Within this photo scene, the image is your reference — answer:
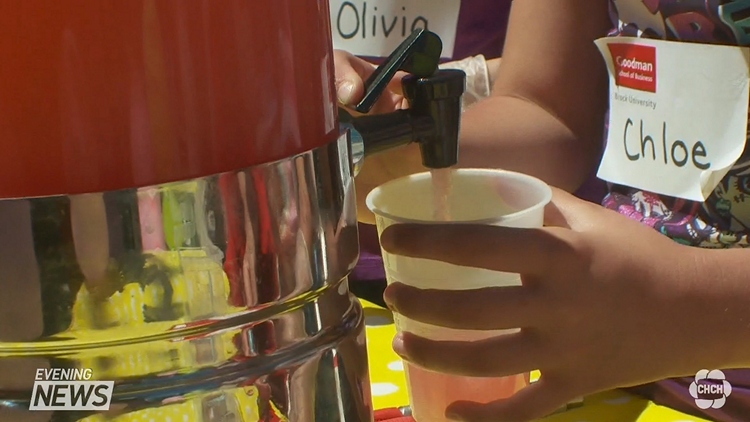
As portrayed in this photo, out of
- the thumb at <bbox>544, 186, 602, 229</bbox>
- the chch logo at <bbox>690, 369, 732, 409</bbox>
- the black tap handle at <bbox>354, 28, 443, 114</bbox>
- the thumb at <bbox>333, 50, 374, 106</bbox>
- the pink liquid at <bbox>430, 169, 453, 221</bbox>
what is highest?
the black tap handle at <bbox>354, 28, 443, 114</bbox>

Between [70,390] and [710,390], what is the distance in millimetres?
521

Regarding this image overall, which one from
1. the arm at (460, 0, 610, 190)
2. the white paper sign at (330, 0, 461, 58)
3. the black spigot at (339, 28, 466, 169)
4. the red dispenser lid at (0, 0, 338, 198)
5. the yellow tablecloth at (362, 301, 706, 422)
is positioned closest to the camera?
the red dispenser lid at (0, 0, 338, 198)

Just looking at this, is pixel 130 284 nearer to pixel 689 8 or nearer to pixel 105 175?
pixel 105 175

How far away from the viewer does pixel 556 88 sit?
2.80ft

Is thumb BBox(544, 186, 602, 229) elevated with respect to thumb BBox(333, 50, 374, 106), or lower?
lower

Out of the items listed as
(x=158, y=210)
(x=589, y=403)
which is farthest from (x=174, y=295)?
(x=589, y=403)

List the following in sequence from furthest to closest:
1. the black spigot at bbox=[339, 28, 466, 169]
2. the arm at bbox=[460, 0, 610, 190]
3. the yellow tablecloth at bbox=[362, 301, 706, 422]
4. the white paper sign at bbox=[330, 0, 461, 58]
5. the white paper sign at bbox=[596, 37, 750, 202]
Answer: the white paper sign at bbox=[330, 0, 461, 58], the arm at bbox=[460, 0, 610, 190], the white paper sign at bbox=[596, 37, 750, 202], the yellow tablecloth at bbox=[362, 301, 706, 422], the black spigot at bbox=[339, 28, 466, 169]

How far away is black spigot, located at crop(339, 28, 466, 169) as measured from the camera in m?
0.34

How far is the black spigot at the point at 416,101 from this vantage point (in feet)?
1.11

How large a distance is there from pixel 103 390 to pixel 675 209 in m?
0.61

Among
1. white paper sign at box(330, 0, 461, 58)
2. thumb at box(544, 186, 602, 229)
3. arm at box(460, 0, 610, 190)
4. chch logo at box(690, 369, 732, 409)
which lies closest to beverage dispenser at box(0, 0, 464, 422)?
thumb at box(544, 186, 602, 229)

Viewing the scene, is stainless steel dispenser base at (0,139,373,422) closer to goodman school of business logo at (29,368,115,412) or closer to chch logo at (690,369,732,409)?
goodman school of business logo at (29,368,115,412)

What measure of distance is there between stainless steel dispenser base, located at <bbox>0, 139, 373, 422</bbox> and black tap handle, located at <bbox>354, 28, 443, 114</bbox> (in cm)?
7

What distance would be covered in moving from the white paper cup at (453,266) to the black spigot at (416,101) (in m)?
0.07
